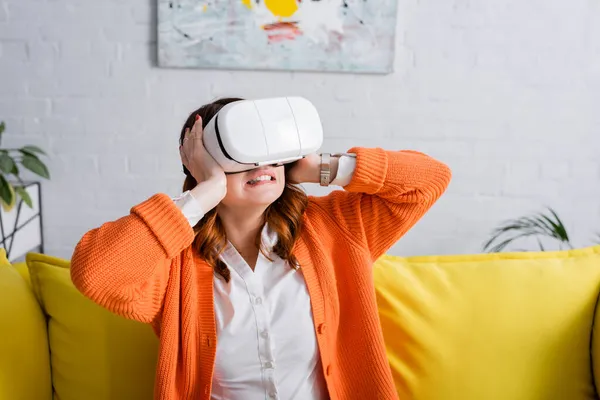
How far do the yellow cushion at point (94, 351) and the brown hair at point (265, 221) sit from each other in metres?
0.26

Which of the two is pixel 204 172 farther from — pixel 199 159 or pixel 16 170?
pixel 16 170

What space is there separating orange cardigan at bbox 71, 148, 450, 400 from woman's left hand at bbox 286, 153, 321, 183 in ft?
0.25

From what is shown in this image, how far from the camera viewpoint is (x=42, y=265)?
51.9 inches

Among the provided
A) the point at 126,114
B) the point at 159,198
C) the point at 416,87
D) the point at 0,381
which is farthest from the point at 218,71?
the point at 0,381

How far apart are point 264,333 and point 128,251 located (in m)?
0.31

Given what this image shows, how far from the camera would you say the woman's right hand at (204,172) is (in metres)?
1.07

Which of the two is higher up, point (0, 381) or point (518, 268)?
point (518, 268)

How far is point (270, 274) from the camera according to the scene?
1.20m

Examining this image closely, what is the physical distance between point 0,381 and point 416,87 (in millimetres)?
1692

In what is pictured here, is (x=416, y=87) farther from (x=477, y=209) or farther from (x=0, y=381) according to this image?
(x=0, y=381)

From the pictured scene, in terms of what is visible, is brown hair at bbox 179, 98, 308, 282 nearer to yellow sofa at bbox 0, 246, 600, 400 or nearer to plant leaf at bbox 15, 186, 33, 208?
yellow sofa at bbox 0, 246, 600, 400

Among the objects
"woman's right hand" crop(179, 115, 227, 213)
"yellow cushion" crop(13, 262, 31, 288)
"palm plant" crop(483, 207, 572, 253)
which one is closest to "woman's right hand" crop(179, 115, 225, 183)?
"woman's right hand" crop(179, 115, 227, 213)

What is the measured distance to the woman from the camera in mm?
1082

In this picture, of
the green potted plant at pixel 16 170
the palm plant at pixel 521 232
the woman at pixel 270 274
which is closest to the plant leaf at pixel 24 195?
the green potted plant at pixel 16 170
